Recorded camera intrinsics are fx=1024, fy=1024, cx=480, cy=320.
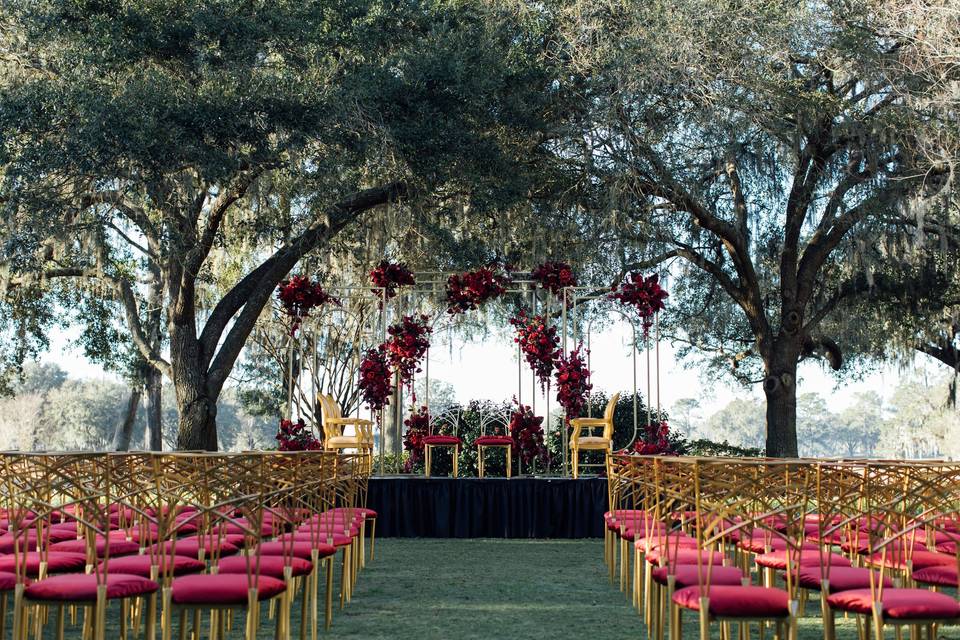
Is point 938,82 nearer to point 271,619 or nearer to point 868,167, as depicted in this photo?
point 868,167

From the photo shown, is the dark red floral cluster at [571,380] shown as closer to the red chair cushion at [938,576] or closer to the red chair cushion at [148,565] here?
the red chair cushion at [938,576]

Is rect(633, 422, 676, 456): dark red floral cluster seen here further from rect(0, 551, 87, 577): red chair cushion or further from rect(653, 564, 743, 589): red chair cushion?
rect(0, 551, 87, 577): red chair cushion

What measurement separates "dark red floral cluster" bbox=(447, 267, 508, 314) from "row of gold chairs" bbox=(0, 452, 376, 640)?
5063mm

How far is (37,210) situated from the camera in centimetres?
909

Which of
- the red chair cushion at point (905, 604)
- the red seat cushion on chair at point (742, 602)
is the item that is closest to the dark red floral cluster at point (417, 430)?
the red seat cushion on chair at point (742, 602)

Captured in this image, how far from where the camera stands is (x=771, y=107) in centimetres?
1075

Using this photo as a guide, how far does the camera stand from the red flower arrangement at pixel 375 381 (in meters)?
9.91

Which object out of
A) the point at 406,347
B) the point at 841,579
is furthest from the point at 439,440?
the point at 841,579

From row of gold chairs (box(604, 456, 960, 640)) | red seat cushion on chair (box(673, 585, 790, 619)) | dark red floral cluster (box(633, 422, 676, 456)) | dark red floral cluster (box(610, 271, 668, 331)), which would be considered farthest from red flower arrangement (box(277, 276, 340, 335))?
red seat cushion on chair (box(673, 585, 790, 619))

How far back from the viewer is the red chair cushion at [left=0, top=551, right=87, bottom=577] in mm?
3811

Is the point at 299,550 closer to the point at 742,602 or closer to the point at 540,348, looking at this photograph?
the point at 742,602

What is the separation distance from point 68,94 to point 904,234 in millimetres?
9051

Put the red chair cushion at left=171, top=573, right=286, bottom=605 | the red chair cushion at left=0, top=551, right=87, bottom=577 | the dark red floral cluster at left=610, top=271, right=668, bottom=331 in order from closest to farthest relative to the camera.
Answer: the red chair cushion at left=171, top=573, right=286, bottom=605 → the red chair cushion at left=0, top=551, right=87, bottom=577 → the dark red floral cluster at left=610, top=271, right=668, bottom=331

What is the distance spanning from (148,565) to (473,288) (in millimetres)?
6615
